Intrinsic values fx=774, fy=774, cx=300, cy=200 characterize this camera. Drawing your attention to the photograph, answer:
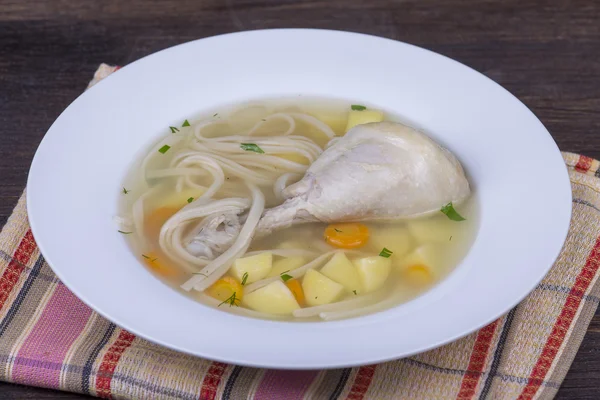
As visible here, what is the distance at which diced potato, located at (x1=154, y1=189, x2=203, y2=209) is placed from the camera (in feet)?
11.9

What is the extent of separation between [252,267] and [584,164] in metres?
1.84

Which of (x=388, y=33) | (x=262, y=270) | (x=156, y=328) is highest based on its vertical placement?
(x=156, y=328)

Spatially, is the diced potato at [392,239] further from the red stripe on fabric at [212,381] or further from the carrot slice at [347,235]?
the red stripe on fabric at [212,381]

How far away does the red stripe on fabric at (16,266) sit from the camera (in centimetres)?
329

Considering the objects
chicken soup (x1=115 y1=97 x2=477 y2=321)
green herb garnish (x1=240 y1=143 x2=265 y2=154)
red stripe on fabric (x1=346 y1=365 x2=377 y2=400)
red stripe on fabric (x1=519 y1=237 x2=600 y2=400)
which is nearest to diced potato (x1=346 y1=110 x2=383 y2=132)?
chicken soup (x1=115 y1=97 x2=477 y2=321)

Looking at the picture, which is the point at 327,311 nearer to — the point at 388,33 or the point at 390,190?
the point at 390,190

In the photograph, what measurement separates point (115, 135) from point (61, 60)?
4.85 ft

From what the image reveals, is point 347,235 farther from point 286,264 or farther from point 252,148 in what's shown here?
point 252,148

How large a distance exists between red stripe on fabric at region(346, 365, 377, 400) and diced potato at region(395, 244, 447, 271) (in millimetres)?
513

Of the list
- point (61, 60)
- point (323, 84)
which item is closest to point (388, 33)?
point (323, 84)

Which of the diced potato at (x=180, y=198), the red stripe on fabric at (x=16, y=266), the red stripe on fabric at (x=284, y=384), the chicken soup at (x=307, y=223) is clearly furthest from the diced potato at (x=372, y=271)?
the red stripe on fabric at (x=16, y=266)

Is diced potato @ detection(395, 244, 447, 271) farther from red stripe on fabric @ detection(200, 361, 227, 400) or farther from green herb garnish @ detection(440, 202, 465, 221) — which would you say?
red stripe on fabric @ detection(200, 361, 227, 400)

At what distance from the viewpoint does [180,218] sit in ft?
11.5

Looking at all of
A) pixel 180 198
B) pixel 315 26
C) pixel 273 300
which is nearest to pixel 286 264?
pixel 273 300
